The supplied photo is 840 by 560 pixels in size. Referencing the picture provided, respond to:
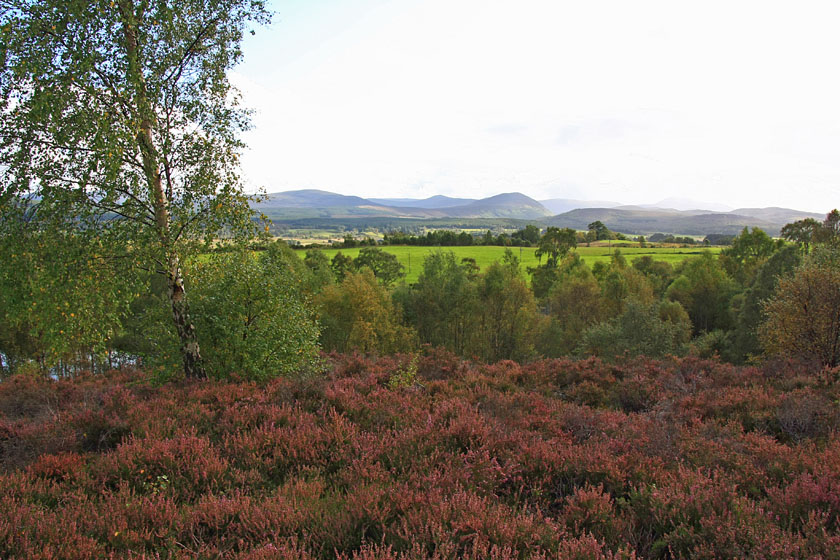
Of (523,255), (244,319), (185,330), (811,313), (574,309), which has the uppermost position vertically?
(244,319)

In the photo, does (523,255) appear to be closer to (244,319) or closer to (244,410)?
(244,319)

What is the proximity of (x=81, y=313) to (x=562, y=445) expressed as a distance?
32.3 feet

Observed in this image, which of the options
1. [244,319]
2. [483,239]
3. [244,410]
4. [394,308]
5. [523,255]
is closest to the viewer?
[244,410]

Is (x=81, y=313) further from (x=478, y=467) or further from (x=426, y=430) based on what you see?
(x=478, y=467)

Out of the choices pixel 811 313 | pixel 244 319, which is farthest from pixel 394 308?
pixel 244 319

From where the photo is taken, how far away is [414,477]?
4.85 metres

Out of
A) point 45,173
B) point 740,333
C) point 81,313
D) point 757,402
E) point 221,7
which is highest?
point 221,7

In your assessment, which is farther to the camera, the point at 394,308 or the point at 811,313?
the point at 394,308

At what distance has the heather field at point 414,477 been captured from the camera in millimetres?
3740

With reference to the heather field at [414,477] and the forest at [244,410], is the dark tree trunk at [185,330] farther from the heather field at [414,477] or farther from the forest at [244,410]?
the heather field at [414,477]

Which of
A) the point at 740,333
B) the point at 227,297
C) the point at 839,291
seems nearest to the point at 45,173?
the point at 227,297

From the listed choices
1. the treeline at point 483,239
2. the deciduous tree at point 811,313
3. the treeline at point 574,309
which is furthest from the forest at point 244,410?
the treeline at point 483,239

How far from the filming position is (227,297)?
11461 mm

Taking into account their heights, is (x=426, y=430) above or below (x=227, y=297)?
below
